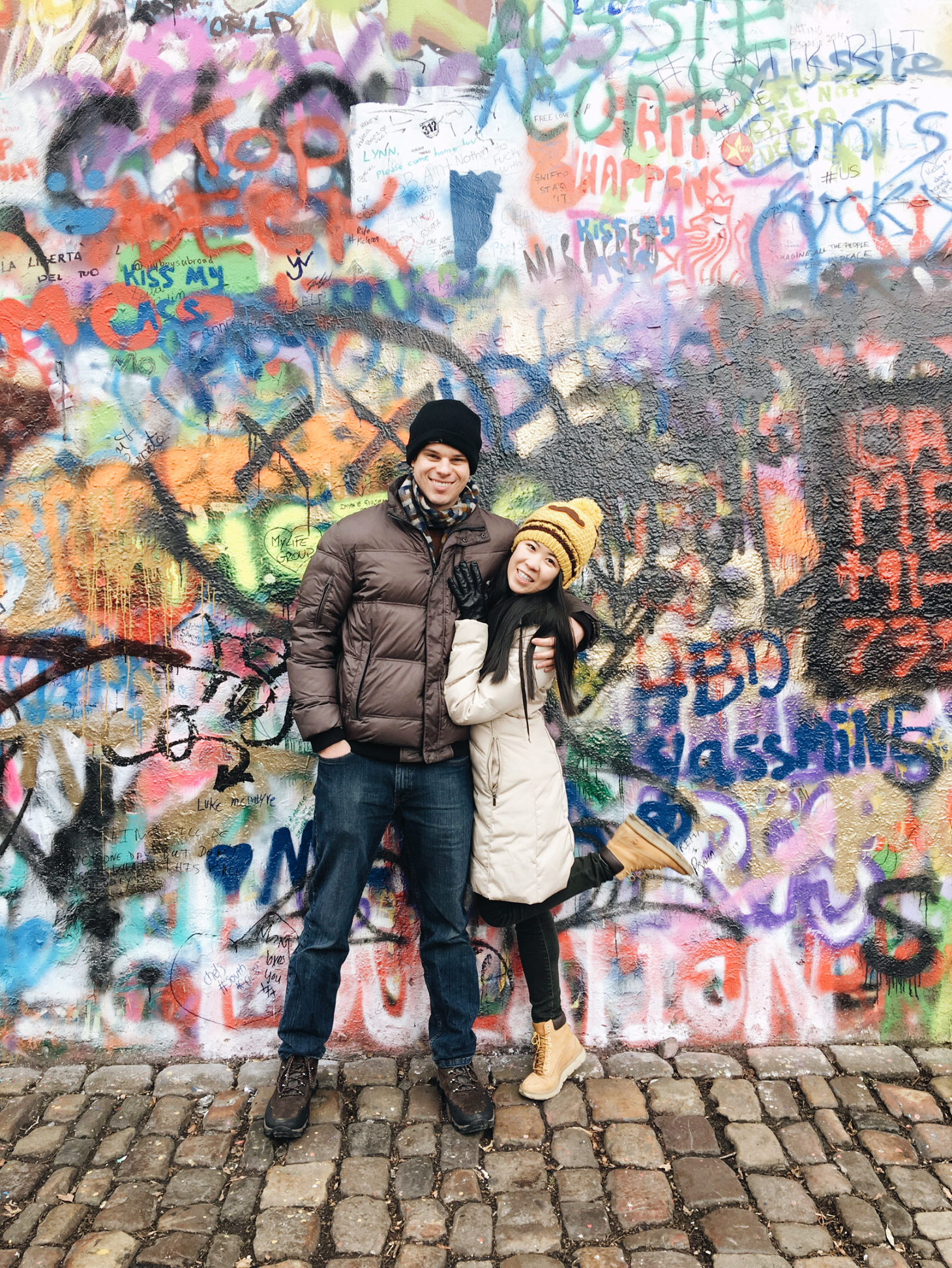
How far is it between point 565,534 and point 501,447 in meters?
0.65

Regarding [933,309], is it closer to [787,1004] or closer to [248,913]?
[787,1004]

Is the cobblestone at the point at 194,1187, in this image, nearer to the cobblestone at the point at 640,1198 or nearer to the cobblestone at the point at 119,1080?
the cobblestone at the point at 119,1080

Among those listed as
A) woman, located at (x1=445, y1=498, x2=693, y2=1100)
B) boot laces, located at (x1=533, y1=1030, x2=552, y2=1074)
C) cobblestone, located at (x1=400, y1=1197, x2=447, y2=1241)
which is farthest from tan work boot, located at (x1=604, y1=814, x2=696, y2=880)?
cobblestone, located at (x1=400, y1=1197, x2=447, y2=1241)

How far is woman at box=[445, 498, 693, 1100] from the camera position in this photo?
2795 mm

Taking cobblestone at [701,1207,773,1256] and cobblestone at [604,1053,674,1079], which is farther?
cobblestone at [604,1053,674,1079]

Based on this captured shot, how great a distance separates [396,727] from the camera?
2834 mm

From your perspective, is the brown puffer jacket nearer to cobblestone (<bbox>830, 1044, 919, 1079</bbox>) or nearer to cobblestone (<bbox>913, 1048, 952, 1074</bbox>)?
cobblestone (<bbox>830, 1044, 919, 1079</bbox>)

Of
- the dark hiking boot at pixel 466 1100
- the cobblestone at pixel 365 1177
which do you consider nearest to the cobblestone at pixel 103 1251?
the cobblestone at pixel 365 1177

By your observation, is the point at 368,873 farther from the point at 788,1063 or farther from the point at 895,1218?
the point at 895,1218

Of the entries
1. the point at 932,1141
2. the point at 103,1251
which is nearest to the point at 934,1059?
the point at 932,1141

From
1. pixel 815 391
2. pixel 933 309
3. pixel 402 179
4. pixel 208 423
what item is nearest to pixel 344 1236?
pixel 208 423

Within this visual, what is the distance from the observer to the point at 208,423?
325 centimetres

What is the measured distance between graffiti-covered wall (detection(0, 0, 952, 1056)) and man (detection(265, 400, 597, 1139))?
0.37m

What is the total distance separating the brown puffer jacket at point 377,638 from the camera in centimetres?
282
